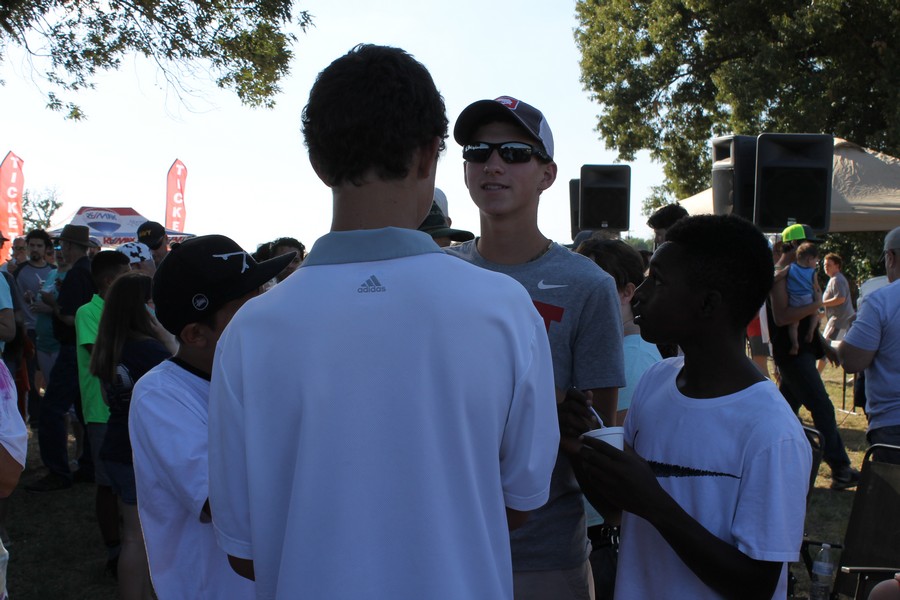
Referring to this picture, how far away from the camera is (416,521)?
1.33 meters

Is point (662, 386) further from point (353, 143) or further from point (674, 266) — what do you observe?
point (353, 143)

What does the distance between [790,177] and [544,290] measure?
609 centimetres

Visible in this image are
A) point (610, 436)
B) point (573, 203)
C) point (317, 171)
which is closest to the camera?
point (317, 171)

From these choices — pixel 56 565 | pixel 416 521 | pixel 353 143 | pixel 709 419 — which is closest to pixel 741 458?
pixel 709 419

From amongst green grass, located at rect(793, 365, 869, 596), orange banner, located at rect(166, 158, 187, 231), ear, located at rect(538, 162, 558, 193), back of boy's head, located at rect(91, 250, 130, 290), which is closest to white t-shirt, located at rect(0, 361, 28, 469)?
ear, located at rect(538, 162, 558, 193)

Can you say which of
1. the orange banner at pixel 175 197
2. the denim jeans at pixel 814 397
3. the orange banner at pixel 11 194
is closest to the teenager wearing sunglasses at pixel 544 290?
the denim jeans at pixel 814 397

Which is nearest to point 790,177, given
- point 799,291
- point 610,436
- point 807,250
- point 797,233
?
point 797,233

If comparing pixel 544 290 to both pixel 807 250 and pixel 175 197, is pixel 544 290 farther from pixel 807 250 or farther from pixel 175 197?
pixel 175 197

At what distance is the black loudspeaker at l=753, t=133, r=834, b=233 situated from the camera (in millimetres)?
7547

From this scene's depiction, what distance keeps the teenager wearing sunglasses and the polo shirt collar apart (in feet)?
3.20

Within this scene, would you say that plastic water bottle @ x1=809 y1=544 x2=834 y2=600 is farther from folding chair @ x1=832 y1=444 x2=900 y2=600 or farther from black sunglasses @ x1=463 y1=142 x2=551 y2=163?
black sunglasses @ x1=463 y1=142 x2=551 y2=163

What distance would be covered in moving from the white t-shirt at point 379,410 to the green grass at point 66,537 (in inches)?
181

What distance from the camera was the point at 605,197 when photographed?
1127 centimetres

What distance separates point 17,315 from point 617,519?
726cm
